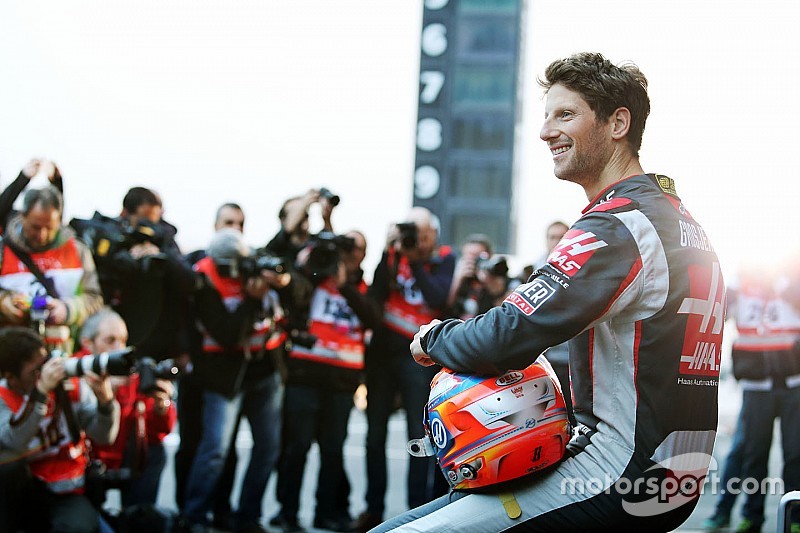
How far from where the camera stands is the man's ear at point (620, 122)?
2.74 m

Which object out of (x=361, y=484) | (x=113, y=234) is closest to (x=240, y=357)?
(x=113, y=234)

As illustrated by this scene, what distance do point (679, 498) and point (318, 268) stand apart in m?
4.86

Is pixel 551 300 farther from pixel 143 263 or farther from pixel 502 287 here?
pixel 502 287

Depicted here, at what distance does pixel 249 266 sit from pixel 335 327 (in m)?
0.88

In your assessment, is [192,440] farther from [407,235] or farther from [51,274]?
[407,235]

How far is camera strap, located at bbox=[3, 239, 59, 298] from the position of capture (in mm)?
6016

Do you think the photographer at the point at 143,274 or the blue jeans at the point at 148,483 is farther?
the photographer at the point at 143,274

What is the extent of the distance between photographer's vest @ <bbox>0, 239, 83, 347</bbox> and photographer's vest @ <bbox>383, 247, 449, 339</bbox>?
2.25m

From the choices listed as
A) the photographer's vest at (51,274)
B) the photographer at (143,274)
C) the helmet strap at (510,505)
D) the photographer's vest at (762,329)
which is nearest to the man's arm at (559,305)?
the helmet strap at (510,505)

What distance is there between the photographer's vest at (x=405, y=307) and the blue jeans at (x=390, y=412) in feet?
0.80

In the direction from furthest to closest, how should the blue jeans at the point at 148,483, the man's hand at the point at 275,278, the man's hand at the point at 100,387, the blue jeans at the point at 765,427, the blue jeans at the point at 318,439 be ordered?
the blue jeans at the point at 765,427 < the blue jeans at the point at 318,439 < the man's hand at the point at 275,278 < the blue jeans at the point at 148,483 < the man's hand at the point at 100,387

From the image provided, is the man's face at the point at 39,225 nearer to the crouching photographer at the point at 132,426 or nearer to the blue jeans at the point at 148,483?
the crouching photographer at the point at 132,426

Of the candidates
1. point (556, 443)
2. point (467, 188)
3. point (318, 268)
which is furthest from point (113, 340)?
point (467, 188)

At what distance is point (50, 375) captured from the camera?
515 centimetres
